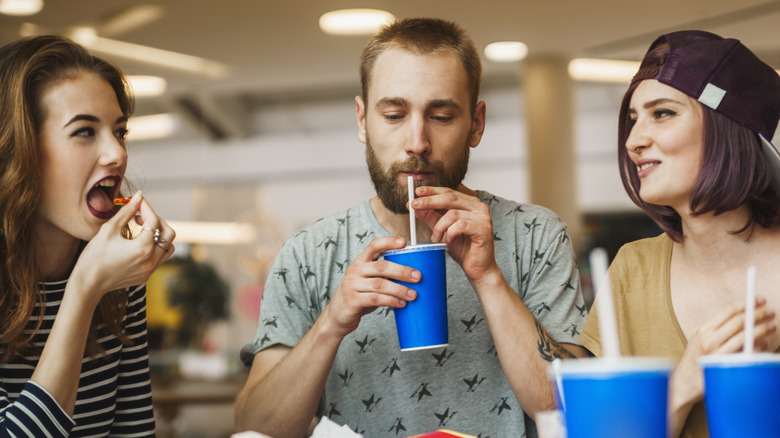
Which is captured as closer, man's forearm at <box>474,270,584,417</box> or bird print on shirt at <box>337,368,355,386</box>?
man's forearm at <box>474,270,584,417</box>

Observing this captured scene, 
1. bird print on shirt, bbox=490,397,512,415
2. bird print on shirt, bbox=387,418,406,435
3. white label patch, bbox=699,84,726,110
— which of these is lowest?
bird print on shirt, bbox=387,418,406,435

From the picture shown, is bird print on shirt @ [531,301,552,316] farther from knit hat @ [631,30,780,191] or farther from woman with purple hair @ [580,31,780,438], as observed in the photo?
knit hat @ [631,30,780,191]

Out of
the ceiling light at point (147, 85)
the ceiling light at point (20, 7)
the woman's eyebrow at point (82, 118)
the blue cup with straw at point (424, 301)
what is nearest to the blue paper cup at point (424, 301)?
the blue cup with straw at point (424, 301)

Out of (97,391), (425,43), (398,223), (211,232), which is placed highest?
(211,232)

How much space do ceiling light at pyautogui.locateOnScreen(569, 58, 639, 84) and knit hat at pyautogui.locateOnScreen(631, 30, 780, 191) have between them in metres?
5.16

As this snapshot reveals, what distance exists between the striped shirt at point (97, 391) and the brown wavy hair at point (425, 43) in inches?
30.9

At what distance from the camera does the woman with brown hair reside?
1.35 m

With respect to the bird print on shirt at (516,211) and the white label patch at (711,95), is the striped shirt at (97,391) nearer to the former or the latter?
the bird print on shirt at (516,211)

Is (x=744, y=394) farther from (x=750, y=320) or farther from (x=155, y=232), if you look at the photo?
(x=155, y=232)

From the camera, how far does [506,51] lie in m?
6.29

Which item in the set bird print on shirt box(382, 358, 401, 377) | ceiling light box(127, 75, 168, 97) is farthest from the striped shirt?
ceiling light box(127, 75, 168, 97)

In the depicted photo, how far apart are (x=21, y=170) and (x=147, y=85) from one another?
6.20 metres

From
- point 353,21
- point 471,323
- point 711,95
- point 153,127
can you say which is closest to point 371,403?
point 471,323

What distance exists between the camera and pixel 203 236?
979cm
